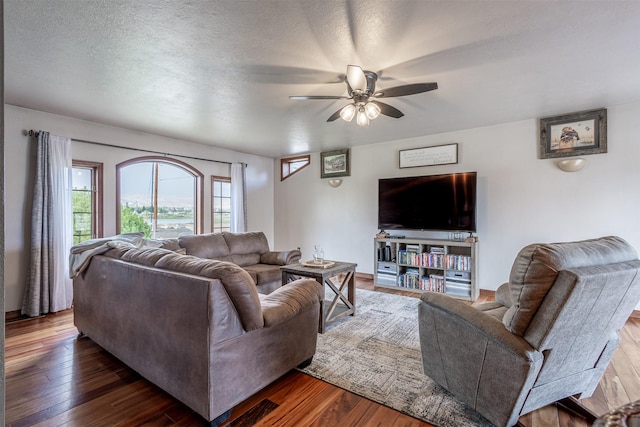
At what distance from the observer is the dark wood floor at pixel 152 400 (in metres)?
1.79

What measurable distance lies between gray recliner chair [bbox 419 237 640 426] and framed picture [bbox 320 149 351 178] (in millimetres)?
4019

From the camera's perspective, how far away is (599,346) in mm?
1695

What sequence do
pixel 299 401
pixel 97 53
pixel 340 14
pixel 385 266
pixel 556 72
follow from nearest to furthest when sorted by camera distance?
pixel 340 14
pixel 299 401
pixel 97 53
pixel 556 72
pixel 385 266

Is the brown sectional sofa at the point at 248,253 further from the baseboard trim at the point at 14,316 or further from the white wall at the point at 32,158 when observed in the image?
the baseboard trim at the point at 14,316

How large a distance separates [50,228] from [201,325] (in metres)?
3.19

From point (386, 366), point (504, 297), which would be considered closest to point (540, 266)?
point (504, 297)

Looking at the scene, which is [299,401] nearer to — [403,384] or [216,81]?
[403,384]

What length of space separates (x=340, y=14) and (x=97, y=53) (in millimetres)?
1836

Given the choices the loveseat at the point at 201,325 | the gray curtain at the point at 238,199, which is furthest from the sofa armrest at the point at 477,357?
the gray curtain at the point at 238,199

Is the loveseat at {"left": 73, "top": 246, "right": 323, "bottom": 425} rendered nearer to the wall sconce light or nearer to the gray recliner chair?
the gray recliner chair

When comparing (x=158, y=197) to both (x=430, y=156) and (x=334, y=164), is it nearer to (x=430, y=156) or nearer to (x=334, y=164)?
(x=334, y=164)

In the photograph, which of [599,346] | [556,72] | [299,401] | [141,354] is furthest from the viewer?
[556,72]

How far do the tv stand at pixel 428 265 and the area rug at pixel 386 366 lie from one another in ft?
3.15

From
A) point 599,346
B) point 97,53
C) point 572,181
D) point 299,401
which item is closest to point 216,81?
point 97,53
